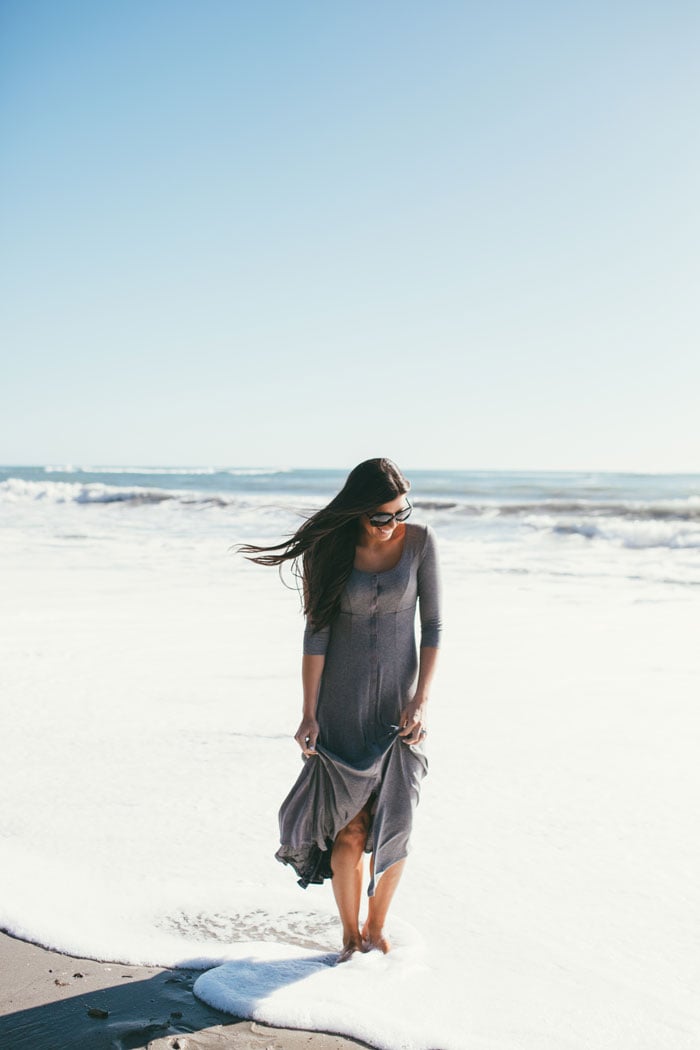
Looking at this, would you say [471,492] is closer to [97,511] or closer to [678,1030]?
[97,511]

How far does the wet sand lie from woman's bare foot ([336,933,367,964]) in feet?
1.10

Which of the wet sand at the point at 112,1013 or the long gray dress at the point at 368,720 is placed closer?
the wet sand at the point at 112,1013

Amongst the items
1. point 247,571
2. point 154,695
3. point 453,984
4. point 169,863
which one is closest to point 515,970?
point 453,984

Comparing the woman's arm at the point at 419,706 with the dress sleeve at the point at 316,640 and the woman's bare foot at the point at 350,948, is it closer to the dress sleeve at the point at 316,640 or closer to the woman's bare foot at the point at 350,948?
the dress sleeve at the point at 316,640

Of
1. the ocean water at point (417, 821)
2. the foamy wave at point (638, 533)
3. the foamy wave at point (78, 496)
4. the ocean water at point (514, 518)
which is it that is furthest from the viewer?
the foamy wave at point (78, 496)

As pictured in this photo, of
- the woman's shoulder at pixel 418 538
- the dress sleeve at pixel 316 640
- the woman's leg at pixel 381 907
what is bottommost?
the woman's leg at pixel 381 907

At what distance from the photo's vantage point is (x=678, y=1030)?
2.42 m

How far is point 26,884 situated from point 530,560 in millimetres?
11461

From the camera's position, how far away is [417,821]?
3824 mm

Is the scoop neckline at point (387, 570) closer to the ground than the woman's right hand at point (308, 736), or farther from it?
farther from it

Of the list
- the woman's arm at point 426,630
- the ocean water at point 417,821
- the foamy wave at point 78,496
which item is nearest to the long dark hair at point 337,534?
the woman's arm at point 426,630

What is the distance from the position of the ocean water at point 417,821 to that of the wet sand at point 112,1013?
0.22 feet

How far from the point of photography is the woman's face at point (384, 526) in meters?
2.63

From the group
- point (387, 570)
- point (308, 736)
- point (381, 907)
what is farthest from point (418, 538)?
point (381, 907)
